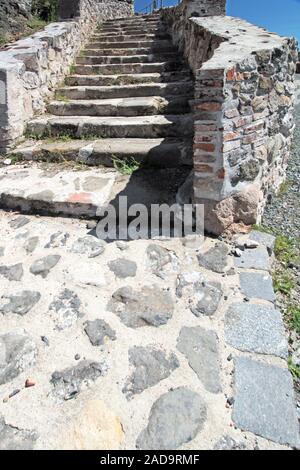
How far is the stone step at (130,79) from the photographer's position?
4973mm

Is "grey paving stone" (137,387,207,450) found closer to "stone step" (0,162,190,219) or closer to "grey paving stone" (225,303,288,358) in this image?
"grey paving stone" (225,303,288,358)

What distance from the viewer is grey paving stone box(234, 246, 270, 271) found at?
2.38 m

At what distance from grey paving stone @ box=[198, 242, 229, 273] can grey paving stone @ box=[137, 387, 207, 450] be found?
3.19 ft

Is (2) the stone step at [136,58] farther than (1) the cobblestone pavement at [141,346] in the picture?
Yes

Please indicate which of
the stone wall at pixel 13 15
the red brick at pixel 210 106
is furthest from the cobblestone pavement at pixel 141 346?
the stone wall at pixel 13 15

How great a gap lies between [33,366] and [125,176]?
2.03 metres

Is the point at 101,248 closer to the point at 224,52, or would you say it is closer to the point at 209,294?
the point at 209,294

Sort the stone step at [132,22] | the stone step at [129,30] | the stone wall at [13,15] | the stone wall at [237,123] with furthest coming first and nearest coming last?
the stone step at [132,22] → the stone wall at [13,15] → the stone step at [129,30] → the stone wall at [237,123]

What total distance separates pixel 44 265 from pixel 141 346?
96 centimetres

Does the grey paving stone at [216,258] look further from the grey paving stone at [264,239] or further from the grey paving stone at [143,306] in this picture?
the grey paving stone at [143,306]

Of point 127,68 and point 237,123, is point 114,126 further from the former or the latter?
point 127,68

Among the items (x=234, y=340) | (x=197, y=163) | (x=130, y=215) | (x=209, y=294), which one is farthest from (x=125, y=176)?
(x=234, y=340)

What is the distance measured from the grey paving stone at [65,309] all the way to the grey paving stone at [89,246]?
1.31 feet

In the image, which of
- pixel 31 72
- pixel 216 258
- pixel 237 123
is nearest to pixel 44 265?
pixel 216 258
